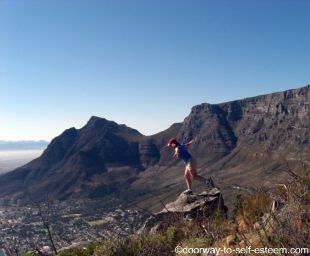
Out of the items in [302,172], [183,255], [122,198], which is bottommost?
[122,198]

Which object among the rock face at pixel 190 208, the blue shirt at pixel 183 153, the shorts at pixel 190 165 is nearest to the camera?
the rock face at pixel 190 208

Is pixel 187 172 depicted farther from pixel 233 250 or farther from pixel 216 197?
pixel 233 250

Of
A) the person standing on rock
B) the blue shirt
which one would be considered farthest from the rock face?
the blue shirt

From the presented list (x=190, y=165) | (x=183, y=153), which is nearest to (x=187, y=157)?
(x=183, y=153)

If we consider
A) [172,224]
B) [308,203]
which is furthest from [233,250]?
[172,224]

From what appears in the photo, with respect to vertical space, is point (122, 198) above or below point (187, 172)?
below

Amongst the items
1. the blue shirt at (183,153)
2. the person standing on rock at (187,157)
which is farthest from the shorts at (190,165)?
the blue shirt at (183,153)

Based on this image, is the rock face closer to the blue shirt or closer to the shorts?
the shorts

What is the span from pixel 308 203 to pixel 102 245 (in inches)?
238

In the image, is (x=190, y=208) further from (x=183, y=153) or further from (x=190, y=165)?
(x=183, y=153)

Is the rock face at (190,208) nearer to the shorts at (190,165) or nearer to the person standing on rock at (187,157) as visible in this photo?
the person standing on rock at (187,157)

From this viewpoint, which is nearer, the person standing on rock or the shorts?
the person standing on rock

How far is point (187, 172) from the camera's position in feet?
59.5

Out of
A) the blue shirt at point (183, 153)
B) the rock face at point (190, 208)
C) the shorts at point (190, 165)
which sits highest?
the blue shirt at point (183, 153)
